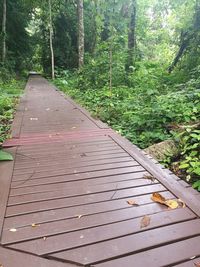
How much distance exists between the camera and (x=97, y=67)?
11.2 m

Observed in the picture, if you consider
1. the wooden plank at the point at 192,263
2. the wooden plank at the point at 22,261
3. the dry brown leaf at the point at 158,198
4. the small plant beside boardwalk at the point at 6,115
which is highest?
the wooden plank at the point at 192,263

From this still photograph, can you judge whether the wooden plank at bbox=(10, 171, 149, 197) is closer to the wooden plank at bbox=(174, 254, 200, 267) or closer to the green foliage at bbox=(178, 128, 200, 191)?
the green foliage at bbox=(178, 128, 200, 191)

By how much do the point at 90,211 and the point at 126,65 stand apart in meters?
9.18

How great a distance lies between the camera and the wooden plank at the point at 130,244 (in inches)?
69.1

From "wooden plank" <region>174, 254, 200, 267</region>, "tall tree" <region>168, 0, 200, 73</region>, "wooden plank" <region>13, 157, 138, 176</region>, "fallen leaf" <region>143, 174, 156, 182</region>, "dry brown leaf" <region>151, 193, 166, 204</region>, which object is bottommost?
"wooden plank" <region>13, 157, 138, 176</region>

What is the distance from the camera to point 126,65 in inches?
427

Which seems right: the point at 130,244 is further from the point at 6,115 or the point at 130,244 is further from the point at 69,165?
the point at 6,115

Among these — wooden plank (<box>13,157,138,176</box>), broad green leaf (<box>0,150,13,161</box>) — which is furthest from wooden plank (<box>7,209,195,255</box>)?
broad green leaf (<box>0,150,13,161</box>)

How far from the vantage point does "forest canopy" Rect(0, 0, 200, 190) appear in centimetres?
488

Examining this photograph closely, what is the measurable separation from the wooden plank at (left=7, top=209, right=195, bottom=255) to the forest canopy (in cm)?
89

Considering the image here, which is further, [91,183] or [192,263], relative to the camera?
[91,183]

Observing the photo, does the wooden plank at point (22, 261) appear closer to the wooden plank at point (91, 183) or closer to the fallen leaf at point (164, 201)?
the wooden plank at point (91, 183)

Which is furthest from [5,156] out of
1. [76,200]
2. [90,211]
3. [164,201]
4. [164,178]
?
[164,201]

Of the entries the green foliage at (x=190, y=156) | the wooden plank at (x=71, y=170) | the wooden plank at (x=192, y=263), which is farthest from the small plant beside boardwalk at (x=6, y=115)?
the wooden plank at (x=192, y=263)
